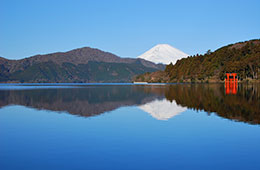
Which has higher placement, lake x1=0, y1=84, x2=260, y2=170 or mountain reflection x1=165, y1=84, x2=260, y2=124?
mountain reflection x1=165, y1=84, x2=260, y2=124

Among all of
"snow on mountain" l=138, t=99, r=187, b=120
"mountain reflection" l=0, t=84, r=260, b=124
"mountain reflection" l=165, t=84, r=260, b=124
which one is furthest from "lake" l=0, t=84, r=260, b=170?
"mountain reflection" l=0, t=84, r=260, b=124

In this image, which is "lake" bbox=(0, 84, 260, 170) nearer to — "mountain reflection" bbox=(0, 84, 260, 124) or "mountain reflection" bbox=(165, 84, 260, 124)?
"mountain reflection" bbox=(165, 84, 260, 124)

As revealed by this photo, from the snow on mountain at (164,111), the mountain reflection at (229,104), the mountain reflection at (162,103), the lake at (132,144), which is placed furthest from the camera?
the mountain reflection at (162,103)

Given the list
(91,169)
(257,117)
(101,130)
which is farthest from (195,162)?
(257,117)

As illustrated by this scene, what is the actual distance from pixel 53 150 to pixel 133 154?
4713 millimetres

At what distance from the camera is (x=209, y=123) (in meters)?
25.8

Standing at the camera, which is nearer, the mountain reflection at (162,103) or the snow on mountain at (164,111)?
the snow on mountain at (164,111)

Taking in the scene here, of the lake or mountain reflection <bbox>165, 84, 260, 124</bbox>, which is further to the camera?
mountain reflection <bbox>165, 84, 260, 124</bbox>

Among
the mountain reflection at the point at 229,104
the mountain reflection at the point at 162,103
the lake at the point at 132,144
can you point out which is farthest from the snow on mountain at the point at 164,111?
the lake at the point at 132,144

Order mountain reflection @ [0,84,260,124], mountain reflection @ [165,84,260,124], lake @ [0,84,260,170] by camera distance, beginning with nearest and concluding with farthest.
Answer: lake @ [0,84,260,170], mountain reflection @ [165,84,260,124], mountain reflection @ [0,84,260,124]

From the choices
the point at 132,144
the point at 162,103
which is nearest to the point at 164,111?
the point at 162,103

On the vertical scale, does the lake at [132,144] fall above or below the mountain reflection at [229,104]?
below

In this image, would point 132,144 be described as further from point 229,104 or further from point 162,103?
point 162,103

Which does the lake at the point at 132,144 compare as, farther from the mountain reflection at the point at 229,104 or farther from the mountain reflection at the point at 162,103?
the mountain reflection at the point at 162,103
